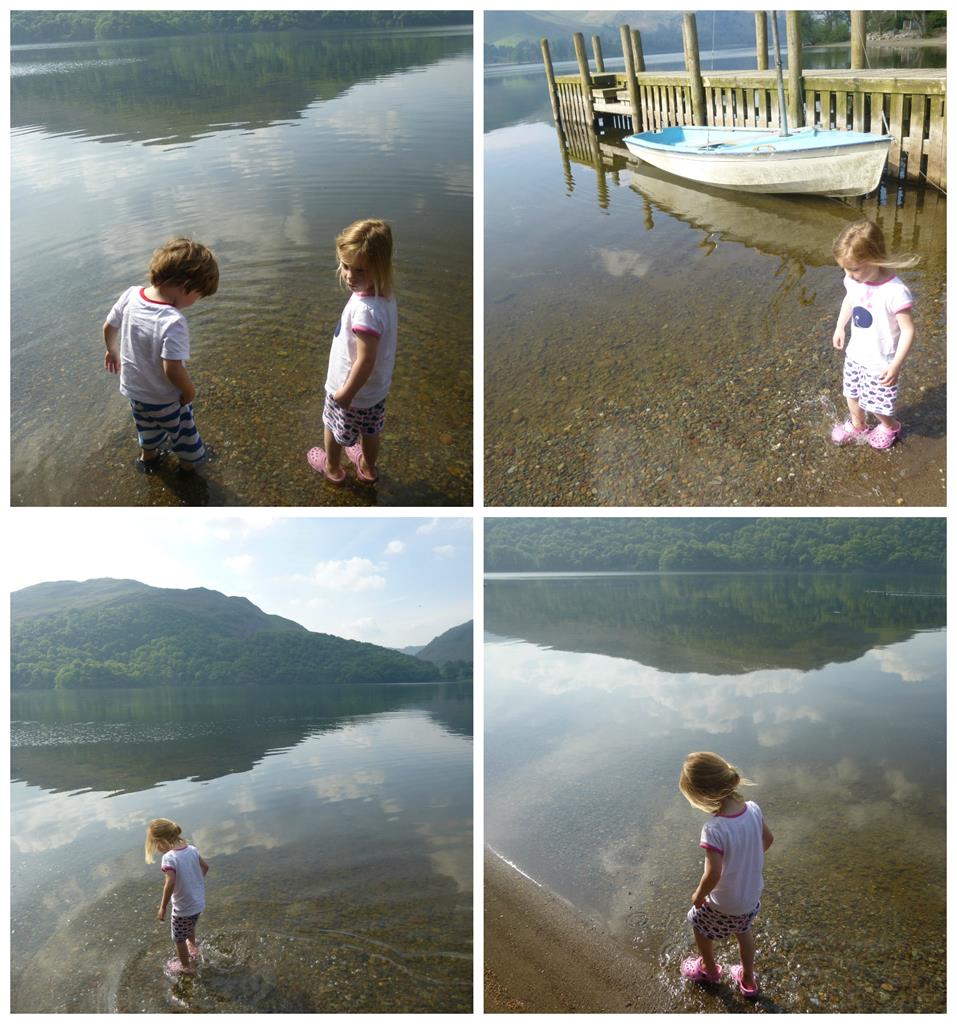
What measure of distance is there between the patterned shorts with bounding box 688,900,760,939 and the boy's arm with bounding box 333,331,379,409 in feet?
8.26

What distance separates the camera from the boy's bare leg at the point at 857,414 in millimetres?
4051

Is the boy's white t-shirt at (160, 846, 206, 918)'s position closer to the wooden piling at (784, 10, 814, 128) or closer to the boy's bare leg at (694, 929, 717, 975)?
the boy's bare leg at (694, 929, 717, 975)

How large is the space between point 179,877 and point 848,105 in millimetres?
11238

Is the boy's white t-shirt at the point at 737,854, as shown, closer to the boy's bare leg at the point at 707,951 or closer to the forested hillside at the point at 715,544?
the boy's bare leg at the point at 707,951

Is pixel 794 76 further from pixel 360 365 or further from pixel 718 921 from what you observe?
pixel 718 921

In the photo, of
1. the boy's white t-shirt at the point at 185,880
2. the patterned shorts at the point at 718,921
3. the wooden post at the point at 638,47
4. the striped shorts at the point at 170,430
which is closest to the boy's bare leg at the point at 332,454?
the striped shorts at the point at 170,430

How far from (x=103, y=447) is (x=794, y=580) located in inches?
449

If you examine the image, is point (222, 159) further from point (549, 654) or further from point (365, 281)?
point (365, 281)

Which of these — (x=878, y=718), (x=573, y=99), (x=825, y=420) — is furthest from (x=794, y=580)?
(x=573, y=99)

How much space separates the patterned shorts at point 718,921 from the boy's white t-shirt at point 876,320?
2.62 meters

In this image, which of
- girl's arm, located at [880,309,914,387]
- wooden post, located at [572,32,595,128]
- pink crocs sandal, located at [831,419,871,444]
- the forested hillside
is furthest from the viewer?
wooden post, located at [572,32,595,128]

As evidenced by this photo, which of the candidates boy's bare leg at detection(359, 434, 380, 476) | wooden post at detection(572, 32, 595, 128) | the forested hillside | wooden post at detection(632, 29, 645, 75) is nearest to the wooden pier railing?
wooden post at detection(632, 29, 645, 75)

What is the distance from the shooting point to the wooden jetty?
Answer: 8461 millimetres

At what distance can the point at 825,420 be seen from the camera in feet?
14.4
